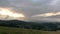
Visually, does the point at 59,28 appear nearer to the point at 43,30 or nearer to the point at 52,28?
the point at 52,28

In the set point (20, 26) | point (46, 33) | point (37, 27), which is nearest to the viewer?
point (46, 33)

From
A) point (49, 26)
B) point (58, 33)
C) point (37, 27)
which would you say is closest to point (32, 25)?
point (37, 27)

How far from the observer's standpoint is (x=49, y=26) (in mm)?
37562

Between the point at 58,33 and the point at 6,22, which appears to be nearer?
the point at 58,33

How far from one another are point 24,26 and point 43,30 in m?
7.18

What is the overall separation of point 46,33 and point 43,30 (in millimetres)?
3378

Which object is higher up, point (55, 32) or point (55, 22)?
point (55, 22)

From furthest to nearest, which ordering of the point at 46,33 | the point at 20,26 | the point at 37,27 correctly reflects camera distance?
1. the point at 20,26
2. the point at 37,27
3. the point at 46,33

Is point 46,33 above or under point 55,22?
under

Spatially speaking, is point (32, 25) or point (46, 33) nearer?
point (46, 33)

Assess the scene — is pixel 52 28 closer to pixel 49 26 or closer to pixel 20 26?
pixel 49 26

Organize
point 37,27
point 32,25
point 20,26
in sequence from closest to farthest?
point 37,27, point 32,25, point 20,26

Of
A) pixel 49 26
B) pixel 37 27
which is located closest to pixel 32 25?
pixel 37 27

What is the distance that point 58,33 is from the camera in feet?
117
